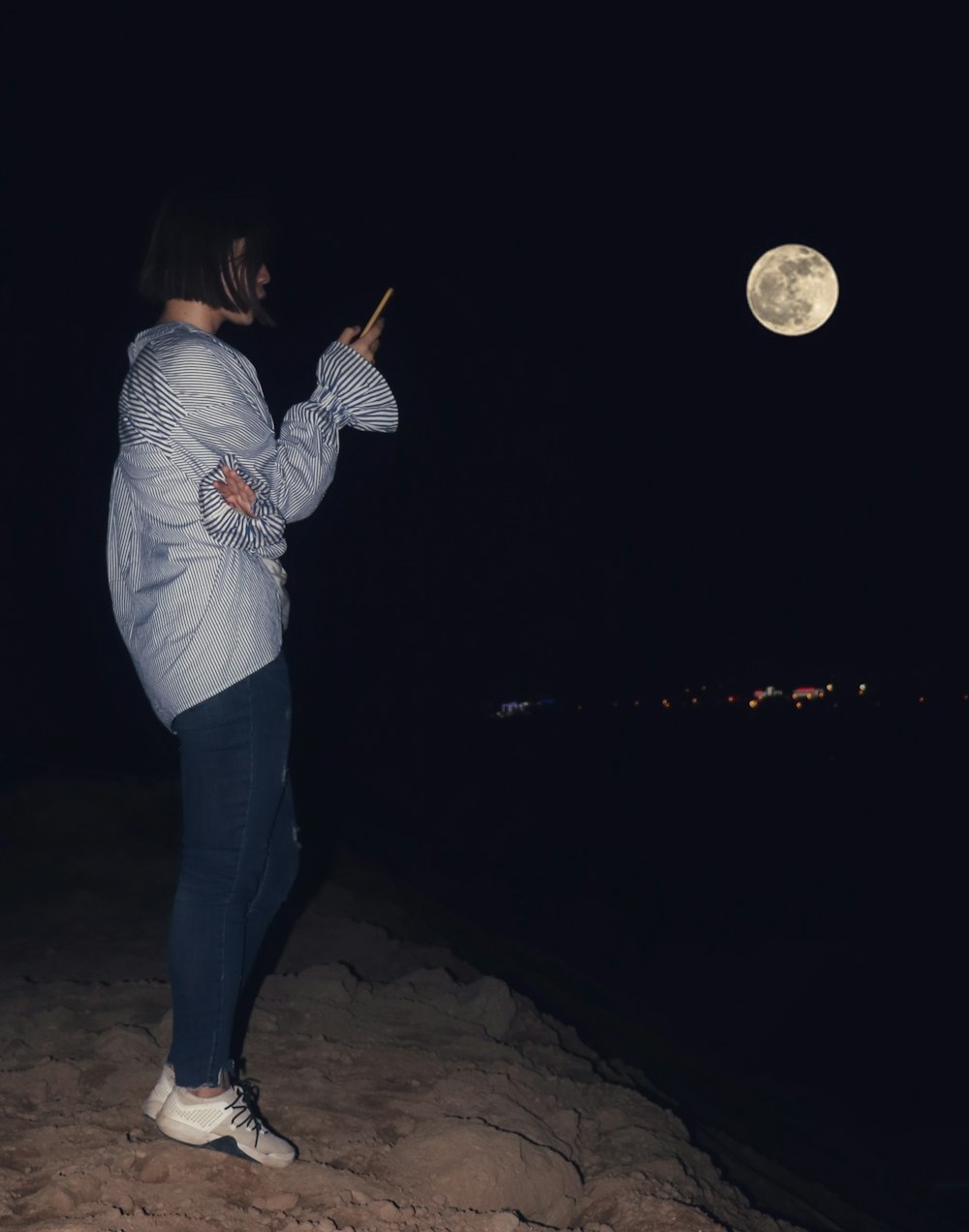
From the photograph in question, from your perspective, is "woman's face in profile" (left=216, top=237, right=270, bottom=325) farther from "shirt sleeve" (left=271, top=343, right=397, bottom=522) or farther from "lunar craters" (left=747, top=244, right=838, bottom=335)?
"lunar craters" (left=747, top=244, right=838, bottom=335)

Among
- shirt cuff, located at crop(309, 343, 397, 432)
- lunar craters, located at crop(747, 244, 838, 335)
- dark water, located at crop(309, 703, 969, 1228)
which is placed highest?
lunar craters, located at crop(747, 244, 838, 335)

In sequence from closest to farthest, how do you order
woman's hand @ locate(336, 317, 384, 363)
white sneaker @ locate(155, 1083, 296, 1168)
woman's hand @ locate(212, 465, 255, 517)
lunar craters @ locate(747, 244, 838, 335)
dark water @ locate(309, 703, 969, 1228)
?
1. woman's hand @ locate(212, 465, 255, 517)
2. white sneaker @ locate(155, 1083, 296, 1168)
3. woman's hand @ locate(336, 317, 384, 363)
4. dark water @ locate(309, 703, 969, 1228)
5. lunar craters @ locate(747, 244, 838, 335)

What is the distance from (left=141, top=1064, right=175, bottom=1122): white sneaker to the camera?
6.27 ft

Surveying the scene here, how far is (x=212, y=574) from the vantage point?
5.73 feet

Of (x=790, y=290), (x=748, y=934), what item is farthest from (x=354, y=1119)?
(x=790, y=290)

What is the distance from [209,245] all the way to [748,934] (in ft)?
21.6

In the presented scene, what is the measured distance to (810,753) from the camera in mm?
23203

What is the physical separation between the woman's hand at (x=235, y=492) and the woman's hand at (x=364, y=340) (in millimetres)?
347

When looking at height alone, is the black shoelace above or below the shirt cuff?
below

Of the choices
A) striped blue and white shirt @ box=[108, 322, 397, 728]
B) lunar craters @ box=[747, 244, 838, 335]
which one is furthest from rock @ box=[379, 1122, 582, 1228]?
lunar craters @ box=[747, 244, 838, 335]

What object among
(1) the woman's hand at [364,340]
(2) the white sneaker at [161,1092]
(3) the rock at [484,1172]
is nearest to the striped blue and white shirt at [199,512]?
(1) the woman's hand at [364,340]

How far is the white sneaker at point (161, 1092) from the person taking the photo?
6.27ft

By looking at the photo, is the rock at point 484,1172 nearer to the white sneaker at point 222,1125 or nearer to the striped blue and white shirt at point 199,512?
the white sneaker at point 222,1125

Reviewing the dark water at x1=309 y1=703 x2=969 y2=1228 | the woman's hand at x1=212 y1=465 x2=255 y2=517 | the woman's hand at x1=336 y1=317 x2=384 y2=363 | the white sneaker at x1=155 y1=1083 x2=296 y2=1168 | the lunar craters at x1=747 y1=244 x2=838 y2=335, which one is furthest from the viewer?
the lunar craters at x1=747 y1=244 x2=838 y2=335
